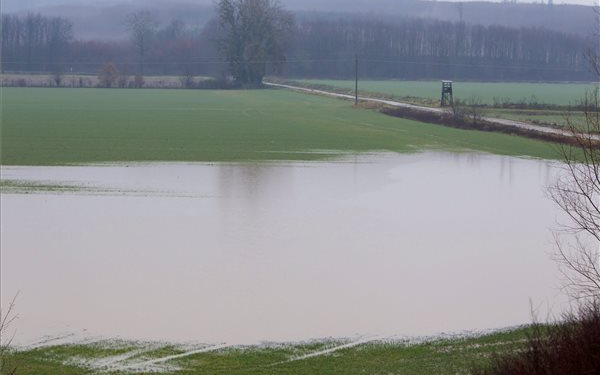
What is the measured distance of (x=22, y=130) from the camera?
39.7m

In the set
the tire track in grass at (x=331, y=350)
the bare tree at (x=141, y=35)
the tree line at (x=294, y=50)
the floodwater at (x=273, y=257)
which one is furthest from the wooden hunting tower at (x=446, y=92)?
the bare tree at (x=141, y=35)

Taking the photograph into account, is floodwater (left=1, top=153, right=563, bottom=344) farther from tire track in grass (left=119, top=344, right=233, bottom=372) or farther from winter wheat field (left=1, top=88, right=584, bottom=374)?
tire track in grass (left=119, top=344, right=233, bottom=372)

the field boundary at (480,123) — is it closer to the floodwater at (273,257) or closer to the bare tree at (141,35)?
the floodwater at (273,257)

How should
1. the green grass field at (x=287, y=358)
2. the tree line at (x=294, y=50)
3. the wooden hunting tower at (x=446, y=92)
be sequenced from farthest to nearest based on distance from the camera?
the tree line at (x=294, y=50), the wooden hunting tower at (x=446, y=92), the green grass field at (x=287, y=358)

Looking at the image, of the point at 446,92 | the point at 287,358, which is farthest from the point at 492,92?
the point at 287,358

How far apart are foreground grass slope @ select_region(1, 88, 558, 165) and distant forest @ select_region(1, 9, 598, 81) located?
1672 inches

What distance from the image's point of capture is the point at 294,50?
119 meters

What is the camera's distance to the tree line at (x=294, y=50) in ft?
307

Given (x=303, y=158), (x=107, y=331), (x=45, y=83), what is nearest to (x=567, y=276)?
(x=107, y=331)

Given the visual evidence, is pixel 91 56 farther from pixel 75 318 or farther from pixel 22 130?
pixel 75 318

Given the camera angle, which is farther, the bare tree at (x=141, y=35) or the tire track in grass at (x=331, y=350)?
the bare tree at (x=141, y=35)

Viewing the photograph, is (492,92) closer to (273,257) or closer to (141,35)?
(141,35)

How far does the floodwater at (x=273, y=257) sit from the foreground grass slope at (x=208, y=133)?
571 cm

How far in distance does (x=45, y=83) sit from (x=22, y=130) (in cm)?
5165
